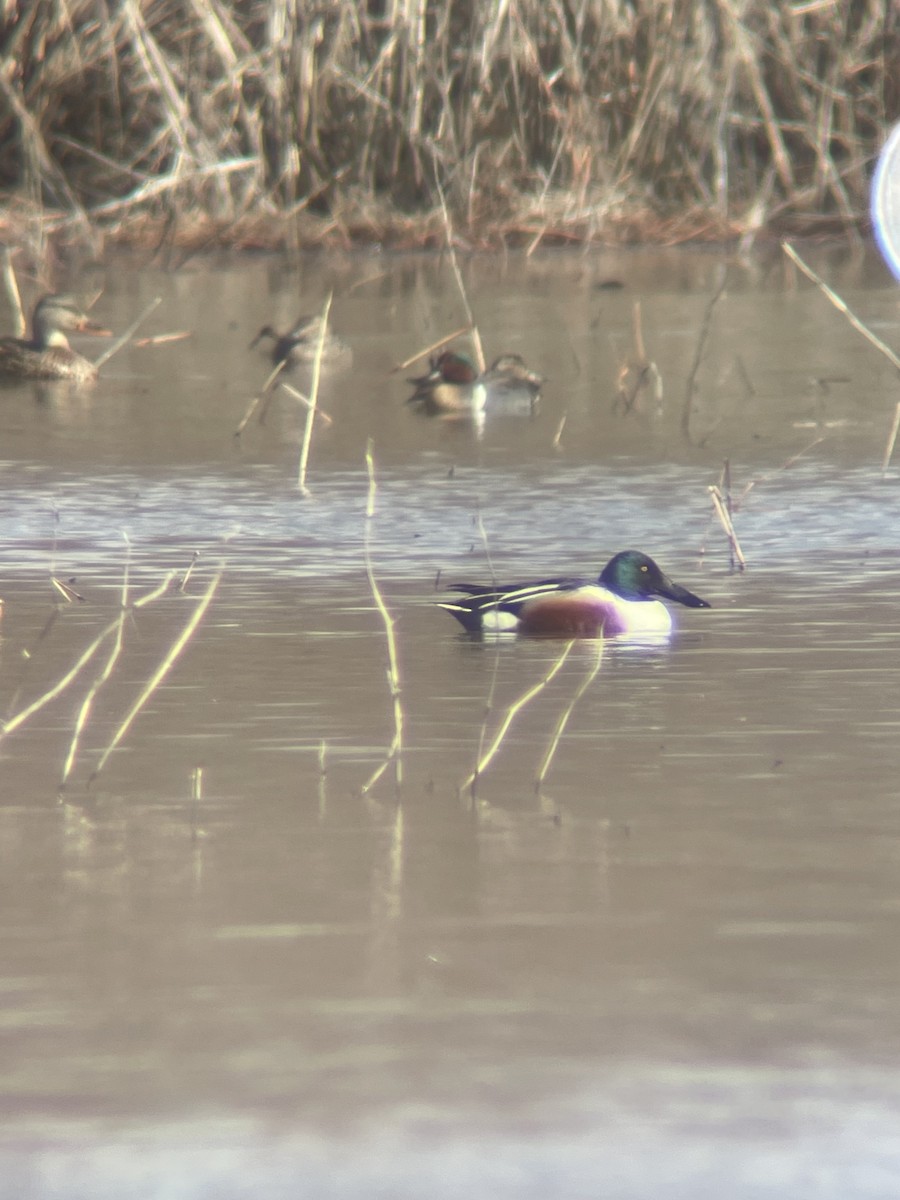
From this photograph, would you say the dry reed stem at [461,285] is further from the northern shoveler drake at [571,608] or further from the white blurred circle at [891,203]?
the white blurred circle at [891,203]

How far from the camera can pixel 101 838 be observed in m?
4.64

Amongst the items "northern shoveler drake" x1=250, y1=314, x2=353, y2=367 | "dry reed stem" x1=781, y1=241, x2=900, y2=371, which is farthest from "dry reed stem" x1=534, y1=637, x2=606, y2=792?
"northern shoveler drake" x1=250, y1=314, x2=353, y2=367

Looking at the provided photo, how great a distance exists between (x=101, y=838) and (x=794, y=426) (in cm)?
719

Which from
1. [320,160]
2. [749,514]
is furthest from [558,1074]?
[320,160]

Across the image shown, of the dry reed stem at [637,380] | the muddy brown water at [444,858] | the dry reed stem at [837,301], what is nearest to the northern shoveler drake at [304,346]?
the dry reed stem at [637,380]

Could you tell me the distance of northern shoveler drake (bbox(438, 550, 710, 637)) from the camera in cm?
680

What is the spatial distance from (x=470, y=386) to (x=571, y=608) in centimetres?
546

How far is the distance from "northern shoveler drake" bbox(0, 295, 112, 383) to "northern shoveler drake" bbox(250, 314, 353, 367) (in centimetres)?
91

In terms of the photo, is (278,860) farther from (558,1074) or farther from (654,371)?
(654,371)

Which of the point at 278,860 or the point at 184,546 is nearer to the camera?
the point at 278,860

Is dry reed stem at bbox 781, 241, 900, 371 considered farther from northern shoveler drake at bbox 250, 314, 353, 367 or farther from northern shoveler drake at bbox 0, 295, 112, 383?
northern shoveler drake at bbox 0, 295, 112, 383

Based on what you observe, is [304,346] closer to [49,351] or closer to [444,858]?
[49,351]

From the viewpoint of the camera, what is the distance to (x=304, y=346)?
14297 millimetres

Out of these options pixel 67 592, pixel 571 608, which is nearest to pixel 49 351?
pixel 67 592
